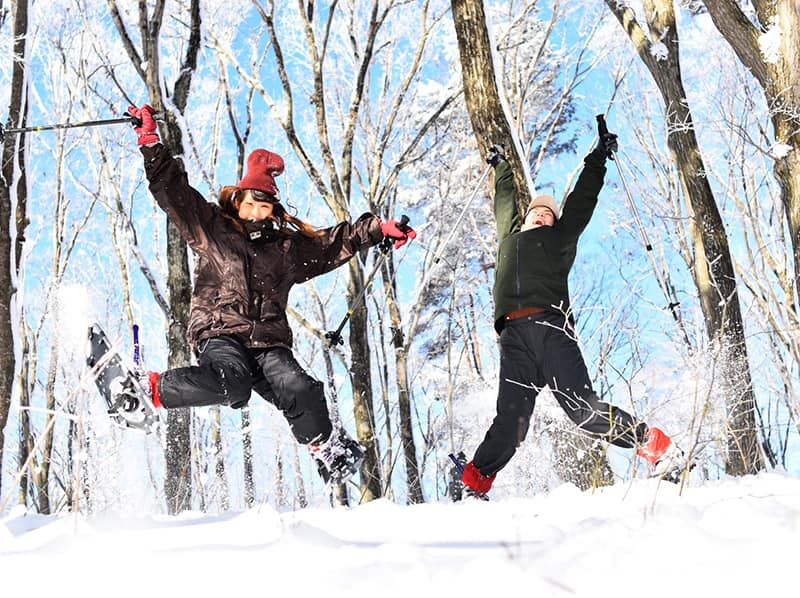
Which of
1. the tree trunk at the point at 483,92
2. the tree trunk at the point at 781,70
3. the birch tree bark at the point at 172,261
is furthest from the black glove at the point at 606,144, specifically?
the birch tree bark at the point at 172,261

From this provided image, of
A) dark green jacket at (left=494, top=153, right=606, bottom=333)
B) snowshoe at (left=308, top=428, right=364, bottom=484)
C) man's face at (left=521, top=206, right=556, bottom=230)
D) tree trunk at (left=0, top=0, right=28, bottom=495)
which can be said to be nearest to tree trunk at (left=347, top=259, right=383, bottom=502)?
tree trunk at (left=0, top=0, right=28, bottom=495)

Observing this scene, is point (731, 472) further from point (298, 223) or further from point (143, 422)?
point (143, 422)

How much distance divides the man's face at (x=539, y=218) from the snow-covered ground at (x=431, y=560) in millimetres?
2699

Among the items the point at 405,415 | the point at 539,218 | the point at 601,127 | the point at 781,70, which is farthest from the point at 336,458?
the point at 405,415

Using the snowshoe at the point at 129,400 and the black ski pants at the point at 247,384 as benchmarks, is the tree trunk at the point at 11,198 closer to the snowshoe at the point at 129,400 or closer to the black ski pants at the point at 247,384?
the snowshoe at the point at 129,400

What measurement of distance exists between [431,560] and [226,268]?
270 centimetres

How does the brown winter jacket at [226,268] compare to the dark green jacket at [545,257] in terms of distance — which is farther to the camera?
the dark green jacket at [545,257]

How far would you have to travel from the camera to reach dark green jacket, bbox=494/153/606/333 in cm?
359

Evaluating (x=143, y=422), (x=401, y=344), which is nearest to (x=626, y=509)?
(x=143, y=422)

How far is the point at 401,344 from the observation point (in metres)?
9.50

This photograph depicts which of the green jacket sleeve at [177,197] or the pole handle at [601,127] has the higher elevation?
the pole handle at [601,127]

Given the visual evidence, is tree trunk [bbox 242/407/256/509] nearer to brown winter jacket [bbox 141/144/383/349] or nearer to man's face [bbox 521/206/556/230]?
brown winter jacket [bbox 141/144/383/349]

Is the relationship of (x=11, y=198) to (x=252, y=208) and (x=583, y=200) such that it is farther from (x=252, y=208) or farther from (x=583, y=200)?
(x=583, y=200)

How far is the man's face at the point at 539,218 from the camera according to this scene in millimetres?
3832
